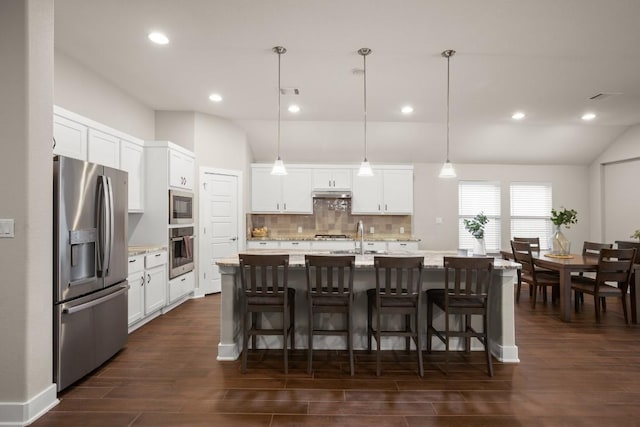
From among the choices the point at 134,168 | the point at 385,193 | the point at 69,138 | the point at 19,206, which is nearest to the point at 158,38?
the point at 69,138

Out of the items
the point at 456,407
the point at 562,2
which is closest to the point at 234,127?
the point at 562,2

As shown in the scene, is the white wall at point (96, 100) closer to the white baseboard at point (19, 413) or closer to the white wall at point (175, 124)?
the white wall at point (175, 124)

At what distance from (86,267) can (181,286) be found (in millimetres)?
2132

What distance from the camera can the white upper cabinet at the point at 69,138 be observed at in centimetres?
298

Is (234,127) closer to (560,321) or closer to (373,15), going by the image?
(373,15)

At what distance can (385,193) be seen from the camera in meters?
6.37

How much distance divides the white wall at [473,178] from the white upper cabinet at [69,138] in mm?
5562

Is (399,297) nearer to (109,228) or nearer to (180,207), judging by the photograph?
(109,228)

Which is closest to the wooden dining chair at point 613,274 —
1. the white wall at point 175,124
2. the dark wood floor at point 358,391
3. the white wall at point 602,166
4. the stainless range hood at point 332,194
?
the dark wood floor at point 358,391

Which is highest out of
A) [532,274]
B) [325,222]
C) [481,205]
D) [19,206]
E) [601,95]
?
[601,95]

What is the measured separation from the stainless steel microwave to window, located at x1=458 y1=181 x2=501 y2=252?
527 cm

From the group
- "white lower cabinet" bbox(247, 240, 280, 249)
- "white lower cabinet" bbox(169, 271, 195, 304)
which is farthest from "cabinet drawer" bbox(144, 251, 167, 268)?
"white lower cabinet" bbox(247, 240, 280, 249)

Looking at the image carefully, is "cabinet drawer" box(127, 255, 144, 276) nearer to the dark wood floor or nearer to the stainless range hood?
the dark wood floor

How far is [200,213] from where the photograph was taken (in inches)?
202
